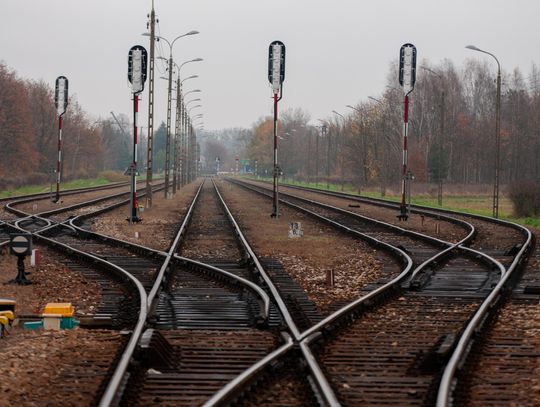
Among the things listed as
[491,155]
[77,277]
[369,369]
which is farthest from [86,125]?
[369,369]

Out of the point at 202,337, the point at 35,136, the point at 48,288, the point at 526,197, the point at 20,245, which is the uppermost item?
the point at 35,136

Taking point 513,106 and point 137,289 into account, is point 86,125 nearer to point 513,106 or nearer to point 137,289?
point 513,106

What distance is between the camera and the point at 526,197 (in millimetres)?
40531

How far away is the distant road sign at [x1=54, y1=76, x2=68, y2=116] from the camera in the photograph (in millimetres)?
41656

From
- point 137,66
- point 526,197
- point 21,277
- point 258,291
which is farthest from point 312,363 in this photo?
point 526,197

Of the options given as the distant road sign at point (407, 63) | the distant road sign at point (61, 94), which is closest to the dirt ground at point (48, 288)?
the distant road sign at point (407, 63)

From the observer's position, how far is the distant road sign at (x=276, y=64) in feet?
105

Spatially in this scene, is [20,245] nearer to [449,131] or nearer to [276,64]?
[276,64]

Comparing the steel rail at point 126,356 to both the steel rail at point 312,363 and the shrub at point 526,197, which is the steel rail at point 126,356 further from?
the shrub at point 526,197

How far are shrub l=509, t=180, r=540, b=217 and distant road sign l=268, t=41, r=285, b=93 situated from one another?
1467cm

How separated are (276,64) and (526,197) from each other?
1513 centimetres

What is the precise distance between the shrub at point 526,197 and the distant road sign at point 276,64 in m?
14.7

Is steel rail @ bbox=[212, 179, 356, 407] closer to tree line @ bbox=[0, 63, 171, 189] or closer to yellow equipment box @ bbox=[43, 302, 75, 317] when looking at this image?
yellow equipment box @ bbox=[43, 302, 75, 317]

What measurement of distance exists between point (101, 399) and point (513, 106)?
9968 centimetres
